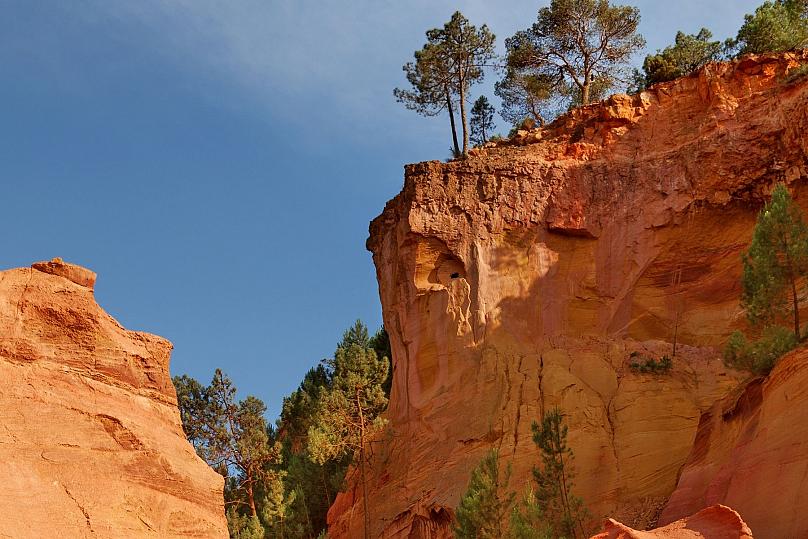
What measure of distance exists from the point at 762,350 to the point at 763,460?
4.78 m

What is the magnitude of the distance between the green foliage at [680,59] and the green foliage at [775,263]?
837 inches

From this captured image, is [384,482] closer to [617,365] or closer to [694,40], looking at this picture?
[617,365]

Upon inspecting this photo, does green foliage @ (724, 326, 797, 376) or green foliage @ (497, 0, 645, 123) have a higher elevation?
green foliage @ (497, 0, 645, 123)

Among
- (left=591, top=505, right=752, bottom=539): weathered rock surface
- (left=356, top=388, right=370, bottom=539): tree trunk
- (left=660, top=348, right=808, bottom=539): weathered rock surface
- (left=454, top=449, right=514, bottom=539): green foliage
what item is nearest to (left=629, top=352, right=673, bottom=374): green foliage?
(left=660, top=348, right=808, bottom=539): weathered rock surface

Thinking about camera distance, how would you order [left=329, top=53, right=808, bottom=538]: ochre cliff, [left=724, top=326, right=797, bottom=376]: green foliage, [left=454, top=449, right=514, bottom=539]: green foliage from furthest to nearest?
1. [left=329, top=53, right=808, bottom=538]: ochre cliff
2. [left=454, top=449, right=514, bottom=539]: green foliage
3. [left=724, top=326, right=797, bottom=376]: green foliage

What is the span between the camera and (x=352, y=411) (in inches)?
1578

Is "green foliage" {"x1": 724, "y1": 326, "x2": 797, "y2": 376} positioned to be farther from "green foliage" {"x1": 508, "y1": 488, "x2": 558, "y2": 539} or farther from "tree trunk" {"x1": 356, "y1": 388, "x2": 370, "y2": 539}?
"tree trunk" {"x1": 356, "y1": 388, "x2": 370, "y2": 539}

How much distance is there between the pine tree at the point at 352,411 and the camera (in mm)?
38094

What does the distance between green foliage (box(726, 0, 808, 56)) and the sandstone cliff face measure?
3558 centimetres

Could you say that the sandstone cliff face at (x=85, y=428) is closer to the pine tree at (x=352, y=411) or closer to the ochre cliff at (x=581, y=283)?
the ochre cliff at (x=581, y=283)

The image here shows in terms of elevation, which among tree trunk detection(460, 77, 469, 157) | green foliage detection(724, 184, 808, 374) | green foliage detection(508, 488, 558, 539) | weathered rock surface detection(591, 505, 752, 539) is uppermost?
tree trunk detection(460, 77, 469, 157)

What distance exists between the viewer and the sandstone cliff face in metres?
16.1

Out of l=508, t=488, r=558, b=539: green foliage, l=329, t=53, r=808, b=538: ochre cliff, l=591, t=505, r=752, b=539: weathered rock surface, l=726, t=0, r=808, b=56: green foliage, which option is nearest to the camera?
l=591, t=505, r=752, b=539: weathered rock surface

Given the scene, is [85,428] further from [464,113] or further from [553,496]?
[464,113]
